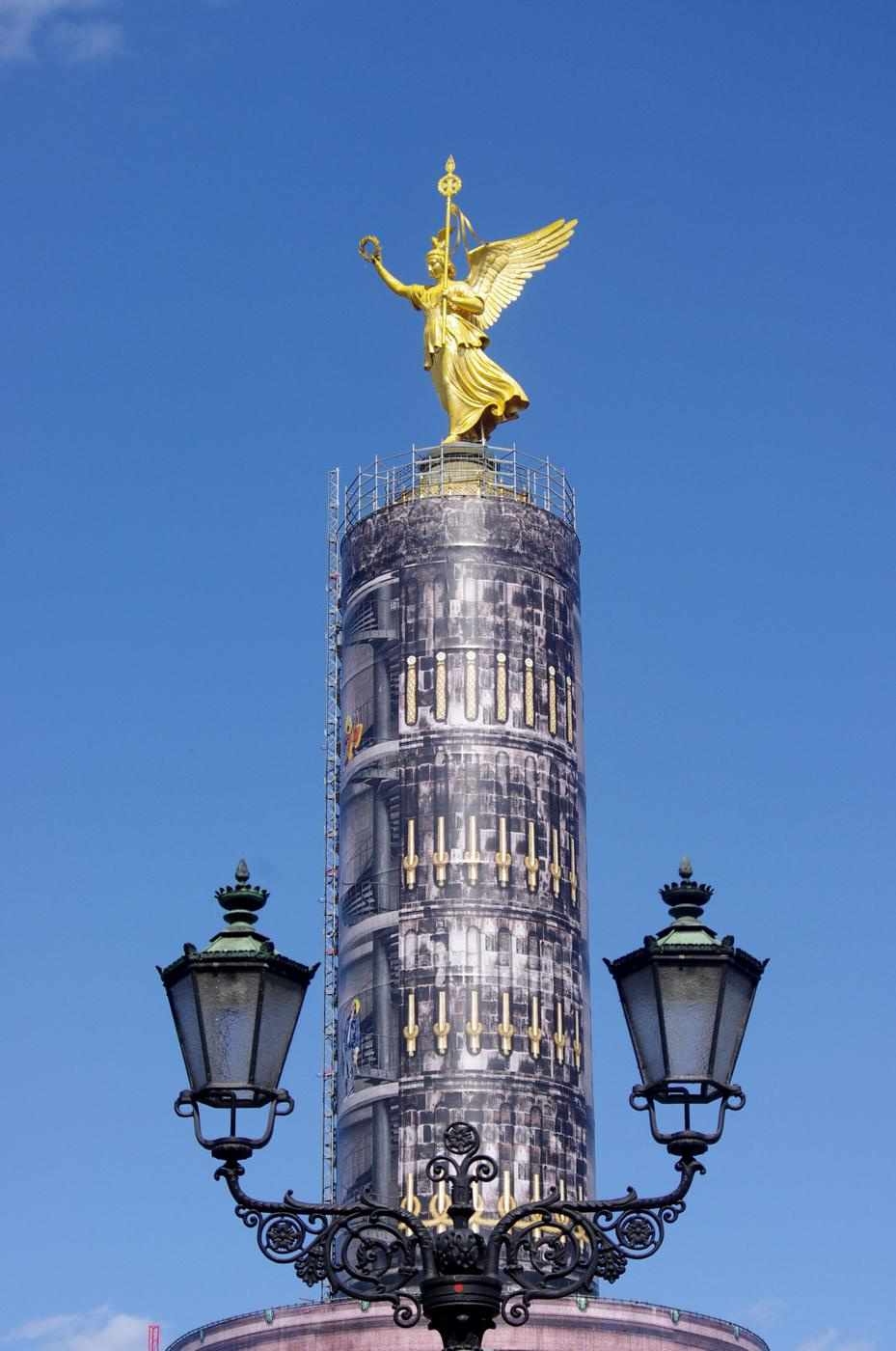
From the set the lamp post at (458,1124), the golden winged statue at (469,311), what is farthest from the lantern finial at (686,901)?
the golden winged statue at (469,311)

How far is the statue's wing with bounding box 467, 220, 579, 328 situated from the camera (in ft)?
267

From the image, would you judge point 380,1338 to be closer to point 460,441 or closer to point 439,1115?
point 439,1115

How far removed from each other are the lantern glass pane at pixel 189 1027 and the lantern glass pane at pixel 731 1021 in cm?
299

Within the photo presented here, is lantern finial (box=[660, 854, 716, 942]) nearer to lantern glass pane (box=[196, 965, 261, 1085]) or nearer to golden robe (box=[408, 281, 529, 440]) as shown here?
lantern glass pane (box=[196, 965, 261, 1085])

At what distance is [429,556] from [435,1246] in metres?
58.9

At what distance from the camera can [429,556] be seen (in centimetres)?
7306

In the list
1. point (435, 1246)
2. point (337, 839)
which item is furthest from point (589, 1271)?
point (337, 839)

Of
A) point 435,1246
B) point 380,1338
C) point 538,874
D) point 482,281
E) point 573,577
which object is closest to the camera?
point 435,1246

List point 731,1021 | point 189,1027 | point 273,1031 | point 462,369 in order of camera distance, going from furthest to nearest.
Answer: point 462,369 → point 731,1021 → point 189,1027 → point 273,1031

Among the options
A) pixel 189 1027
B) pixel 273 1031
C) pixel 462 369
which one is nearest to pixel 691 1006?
pixel 273 1031

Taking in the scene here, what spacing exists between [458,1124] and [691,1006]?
168 centimetres

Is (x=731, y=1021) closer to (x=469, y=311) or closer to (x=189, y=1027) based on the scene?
(x=189, y=1027)

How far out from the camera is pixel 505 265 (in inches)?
3226

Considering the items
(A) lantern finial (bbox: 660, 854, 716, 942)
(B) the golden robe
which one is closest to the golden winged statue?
(B) the golden robe
